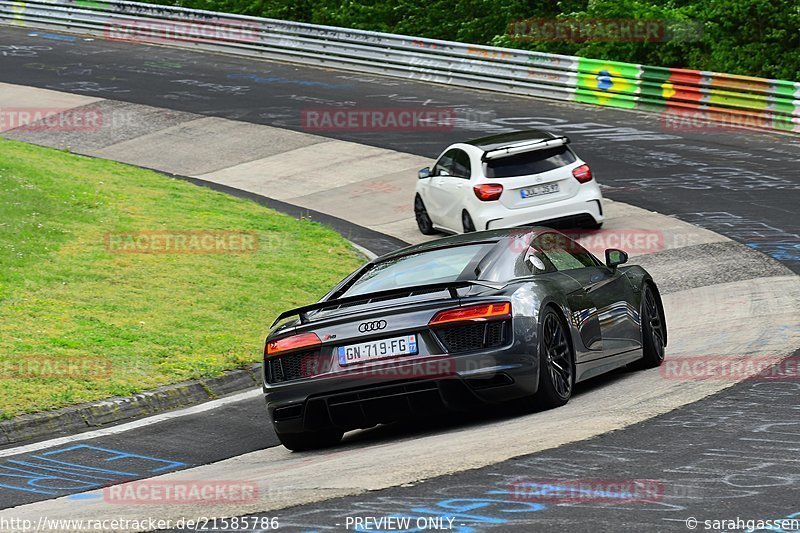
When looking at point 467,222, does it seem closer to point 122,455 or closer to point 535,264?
point 535,264

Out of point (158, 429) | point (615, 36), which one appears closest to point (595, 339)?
point (158, 429)

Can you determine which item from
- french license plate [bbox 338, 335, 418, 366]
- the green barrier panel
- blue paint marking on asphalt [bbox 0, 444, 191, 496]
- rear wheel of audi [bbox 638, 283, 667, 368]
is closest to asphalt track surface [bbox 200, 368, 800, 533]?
french license plate [bbox 338, 335, 418, 366]

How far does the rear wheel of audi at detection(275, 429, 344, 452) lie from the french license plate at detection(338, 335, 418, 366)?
2.36 ft

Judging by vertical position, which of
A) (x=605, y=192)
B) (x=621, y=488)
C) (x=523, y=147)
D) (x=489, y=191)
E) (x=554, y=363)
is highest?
(x=523, y=147)

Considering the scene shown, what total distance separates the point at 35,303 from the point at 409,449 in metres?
7.15

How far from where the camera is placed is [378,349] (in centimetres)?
837

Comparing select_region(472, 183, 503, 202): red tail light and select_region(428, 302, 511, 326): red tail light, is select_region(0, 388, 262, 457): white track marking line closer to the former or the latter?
select_region(428, 302, 511, 326): red tail light

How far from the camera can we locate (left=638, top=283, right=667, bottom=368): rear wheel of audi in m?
10.4

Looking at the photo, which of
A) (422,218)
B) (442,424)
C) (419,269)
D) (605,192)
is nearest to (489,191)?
(422,218)

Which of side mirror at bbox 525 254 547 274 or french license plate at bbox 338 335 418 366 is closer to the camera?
french license plate at bbox 338 335 418 366

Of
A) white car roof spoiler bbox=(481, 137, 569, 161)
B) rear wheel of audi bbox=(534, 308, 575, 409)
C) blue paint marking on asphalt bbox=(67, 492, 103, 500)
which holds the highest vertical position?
white car roof spoiler bbox=(481, 137, 569, 161)

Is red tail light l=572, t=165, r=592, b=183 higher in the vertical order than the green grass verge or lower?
higher

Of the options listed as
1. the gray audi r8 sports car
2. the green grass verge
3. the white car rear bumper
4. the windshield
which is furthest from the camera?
the white car rear bumper

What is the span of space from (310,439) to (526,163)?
10086 mm
